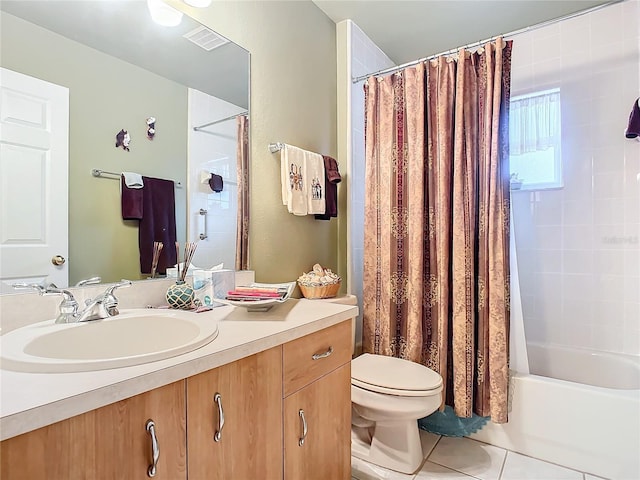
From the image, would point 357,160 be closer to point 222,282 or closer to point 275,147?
point 275,147

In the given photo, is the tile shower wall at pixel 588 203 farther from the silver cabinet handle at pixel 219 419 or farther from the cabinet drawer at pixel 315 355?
the silver cabinet handle at pixel 219 419

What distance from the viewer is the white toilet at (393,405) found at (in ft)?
5.10

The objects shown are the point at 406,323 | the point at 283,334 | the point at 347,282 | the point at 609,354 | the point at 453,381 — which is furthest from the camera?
the point at 347,282

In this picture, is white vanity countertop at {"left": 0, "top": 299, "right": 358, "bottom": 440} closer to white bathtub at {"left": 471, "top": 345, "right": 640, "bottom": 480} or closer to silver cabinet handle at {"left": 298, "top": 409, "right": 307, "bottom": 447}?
silver cabinet handle at {"left": 298, "top": 409, "right": 307, "bottom": 447}

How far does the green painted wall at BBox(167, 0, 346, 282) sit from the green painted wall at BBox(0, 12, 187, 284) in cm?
47

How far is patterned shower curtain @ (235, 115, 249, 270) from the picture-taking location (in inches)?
66.5

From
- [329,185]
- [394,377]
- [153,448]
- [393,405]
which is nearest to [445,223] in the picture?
[329,185]

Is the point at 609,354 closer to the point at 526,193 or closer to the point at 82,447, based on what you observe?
the point at 526,193

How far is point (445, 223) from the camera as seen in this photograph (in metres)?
1.87

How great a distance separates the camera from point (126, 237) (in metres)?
1.25

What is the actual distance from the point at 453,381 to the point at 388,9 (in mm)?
2170

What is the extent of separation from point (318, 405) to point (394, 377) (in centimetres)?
57

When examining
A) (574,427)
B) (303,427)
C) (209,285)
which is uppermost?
(209,285)

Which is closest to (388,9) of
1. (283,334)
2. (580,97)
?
(580,97)
